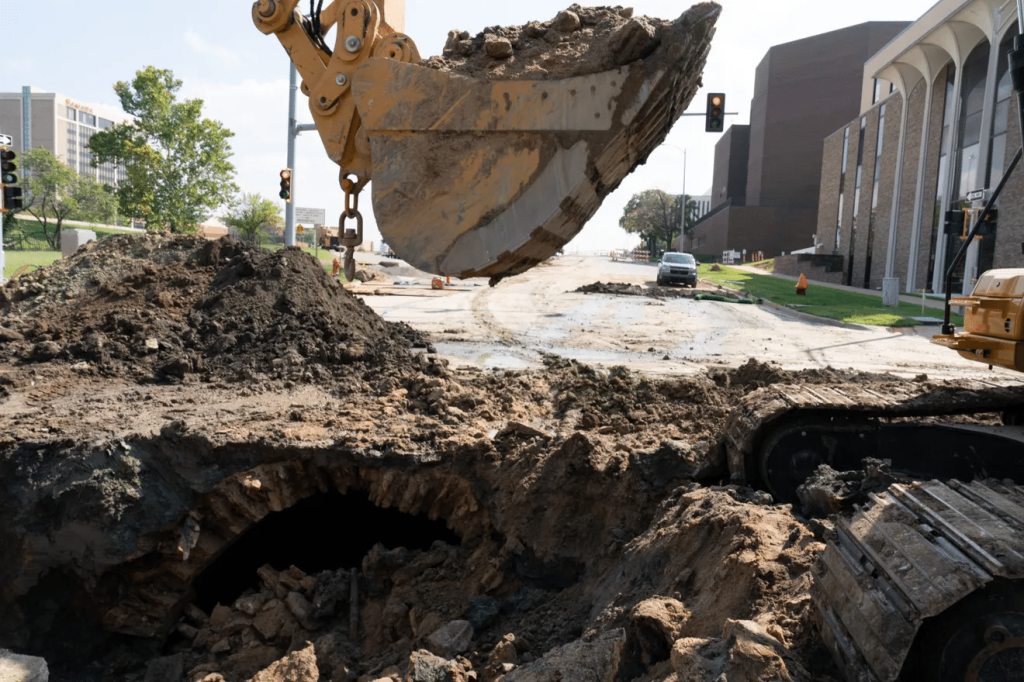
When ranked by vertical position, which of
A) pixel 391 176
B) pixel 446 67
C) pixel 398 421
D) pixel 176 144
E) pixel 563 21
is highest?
pixel 176 144

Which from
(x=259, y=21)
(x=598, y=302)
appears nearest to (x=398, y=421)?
(x=259, y=21)

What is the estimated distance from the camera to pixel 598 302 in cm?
2042

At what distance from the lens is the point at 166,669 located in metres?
4.87

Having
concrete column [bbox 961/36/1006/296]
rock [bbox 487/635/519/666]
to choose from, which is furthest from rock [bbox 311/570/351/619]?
concrete column [bbox 961/36/1006/296]

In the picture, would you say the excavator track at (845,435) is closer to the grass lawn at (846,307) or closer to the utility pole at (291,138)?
the grass lawn at (846,307)

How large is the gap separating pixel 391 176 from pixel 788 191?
61.8 meters

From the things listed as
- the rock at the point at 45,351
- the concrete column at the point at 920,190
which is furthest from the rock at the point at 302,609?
the concrete column at the point at 920,190

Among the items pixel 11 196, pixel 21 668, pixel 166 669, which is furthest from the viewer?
pixel 11 196

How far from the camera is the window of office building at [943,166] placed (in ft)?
80.3

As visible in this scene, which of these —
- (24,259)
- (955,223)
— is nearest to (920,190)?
(955,223)

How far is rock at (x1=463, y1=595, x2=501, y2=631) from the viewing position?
4480mm

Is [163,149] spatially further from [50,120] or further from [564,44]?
[50,120]

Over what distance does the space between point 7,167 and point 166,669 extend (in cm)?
1583

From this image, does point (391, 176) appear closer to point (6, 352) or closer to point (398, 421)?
point (398, 421)
